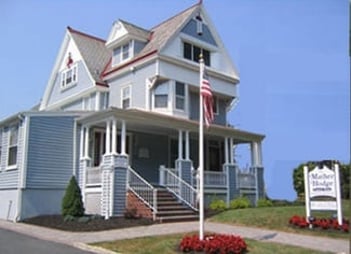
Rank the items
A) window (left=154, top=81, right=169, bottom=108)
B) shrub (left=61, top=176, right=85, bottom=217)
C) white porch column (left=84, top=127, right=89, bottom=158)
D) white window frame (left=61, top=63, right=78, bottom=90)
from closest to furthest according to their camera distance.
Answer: shrub (left=61, top=176, right=85, bottom=217) < white porch column (left=84, top=127, right=89, bottom=158) < window (left=154, top=81, right=169, bottom=108) < white window frame (left=61, top=63, right=78, bottom=90)

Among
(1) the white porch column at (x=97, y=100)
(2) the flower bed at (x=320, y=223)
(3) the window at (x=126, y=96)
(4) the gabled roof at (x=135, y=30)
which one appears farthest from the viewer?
(1) the white porch column at (x=97, y=100)

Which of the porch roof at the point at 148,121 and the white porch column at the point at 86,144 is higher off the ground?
the porch roof at the point at 148,121

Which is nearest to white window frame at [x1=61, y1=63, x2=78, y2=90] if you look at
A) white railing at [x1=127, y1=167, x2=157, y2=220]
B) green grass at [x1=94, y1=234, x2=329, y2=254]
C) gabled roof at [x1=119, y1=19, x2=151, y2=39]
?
gabled roof at [x1=119, y1=19, x2=151, y2=39]

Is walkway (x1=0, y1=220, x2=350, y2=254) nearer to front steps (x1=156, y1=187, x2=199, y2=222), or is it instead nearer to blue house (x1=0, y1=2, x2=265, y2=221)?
front steps (x1=156, y1=187, x2=199, y2=222)

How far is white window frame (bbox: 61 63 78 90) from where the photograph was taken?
86.1 feet

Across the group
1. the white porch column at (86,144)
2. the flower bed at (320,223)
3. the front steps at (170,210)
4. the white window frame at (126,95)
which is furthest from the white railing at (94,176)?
the flower bed at (320,223)

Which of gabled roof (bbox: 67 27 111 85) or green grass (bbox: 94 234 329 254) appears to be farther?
gabled roof (bbox: 67 27 111 85)

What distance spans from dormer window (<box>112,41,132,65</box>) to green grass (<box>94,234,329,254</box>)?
46.7 feet

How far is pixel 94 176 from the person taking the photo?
1839 centimetres

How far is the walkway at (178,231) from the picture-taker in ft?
37.8

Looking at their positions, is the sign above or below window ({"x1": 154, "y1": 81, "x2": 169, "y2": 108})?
below

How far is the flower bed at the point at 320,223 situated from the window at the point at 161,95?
966 cm

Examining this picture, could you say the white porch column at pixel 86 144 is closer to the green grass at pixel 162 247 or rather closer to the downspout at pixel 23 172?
the downspout at pixel 23 172

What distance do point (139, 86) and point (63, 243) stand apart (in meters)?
12.4
